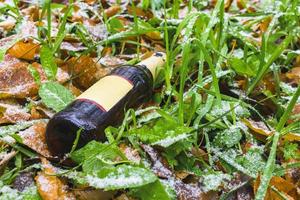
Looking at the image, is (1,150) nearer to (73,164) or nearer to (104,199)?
(73,164)

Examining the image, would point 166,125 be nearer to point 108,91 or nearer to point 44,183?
point 108,91

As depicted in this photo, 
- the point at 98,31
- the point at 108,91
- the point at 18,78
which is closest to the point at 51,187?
the point at 108,91

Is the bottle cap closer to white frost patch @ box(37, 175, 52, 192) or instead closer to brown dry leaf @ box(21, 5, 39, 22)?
white frost patch @ box(37, 175, 52, 192)

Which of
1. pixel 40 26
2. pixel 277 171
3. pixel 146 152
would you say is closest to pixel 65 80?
pixel 40 26

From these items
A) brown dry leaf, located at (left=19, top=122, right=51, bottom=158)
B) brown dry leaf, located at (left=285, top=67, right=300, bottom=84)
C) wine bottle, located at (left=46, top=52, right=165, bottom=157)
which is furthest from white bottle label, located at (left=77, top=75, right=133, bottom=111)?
brown dry leaf, located at (left=285, top=67, right=300, bottom=84)

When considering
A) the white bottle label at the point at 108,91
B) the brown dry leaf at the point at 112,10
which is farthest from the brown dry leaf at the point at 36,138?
the brown dry leaf at the point at 112,10

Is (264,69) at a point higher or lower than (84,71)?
higher
